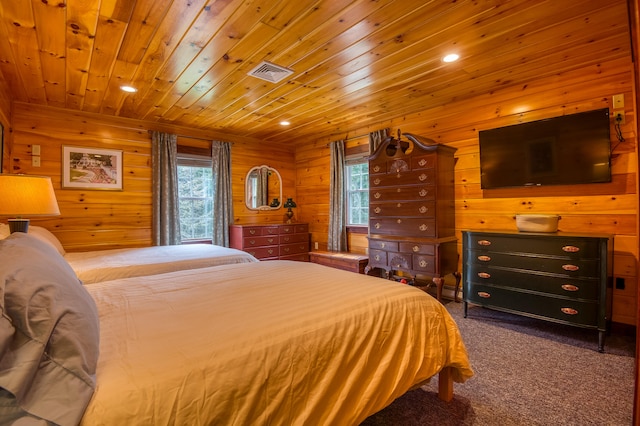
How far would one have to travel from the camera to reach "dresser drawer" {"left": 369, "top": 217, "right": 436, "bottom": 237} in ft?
11.1

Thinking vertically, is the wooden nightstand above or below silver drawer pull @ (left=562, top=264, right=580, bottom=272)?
below

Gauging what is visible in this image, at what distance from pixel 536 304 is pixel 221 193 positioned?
4190mm

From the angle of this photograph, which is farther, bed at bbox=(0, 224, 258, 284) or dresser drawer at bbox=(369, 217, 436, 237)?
dresser drawer at bbox=(369, 217, 436, 237)

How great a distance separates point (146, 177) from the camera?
432 cm

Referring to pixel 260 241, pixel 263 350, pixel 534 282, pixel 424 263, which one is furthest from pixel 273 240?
pixel 263 350

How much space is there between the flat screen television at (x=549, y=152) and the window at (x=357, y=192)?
1.80 meters

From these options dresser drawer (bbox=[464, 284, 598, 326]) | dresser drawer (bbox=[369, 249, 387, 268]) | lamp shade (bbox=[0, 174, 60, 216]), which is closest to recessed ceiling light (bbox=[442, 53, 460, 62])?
dresser drawer (bbox=[464, 284, 598, 326])

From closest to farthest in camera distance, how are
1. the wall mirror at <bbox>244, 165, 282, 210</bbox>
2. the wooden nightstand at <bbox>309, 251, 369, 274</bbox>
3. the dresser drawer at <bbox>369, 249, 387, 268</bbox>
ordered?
the dresser drawer at <bbox>369, 249, 387, 268</bbox>
the wooden nightstand at <bbox>309, 251, 369, 274</bbox>
the wall mirror at <bbox>244, 165, 282, 210</bbox>

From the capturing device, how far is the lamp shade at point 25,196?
1.98 m

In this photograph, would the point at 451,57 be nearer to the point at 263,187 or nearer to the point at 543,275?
the point at 543,275

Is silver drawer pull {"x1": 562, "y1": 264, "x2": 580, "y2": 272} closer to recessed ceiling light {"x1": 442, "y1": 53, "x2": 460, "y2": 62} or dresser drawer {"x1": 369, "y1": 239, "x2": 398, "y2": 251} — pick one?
dresser drawer {"x1": 369, "y1": 239, "x2": 398, "y2": 251}

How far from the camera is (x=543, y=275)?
8.41ft

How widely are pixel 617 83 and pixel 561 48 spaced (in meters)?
0.68

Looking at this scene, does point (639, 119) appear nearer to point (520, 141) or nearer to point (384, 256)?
point (520, 141)
